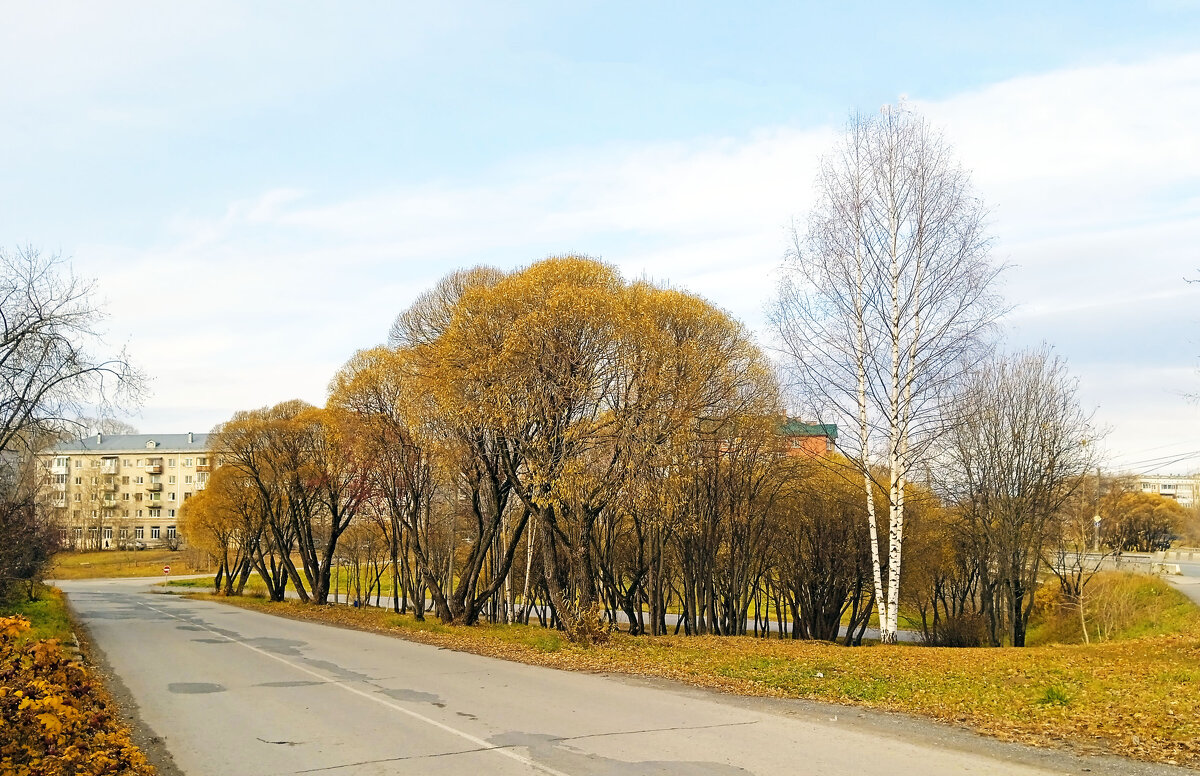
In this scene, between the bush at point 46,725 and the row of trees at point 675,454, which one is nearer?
the bush at point 46,725

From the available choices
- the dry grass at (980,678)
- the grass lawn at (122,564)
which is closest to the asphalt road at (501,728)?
the dry grass at (980,678)

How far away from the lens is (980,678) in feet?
42.4

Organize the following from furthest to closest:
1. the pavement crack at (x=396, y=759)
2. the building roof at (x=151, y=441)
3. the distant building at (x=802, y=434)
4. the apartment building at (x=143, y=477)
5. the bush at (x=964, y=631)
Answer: the building roof at (x=151, y=441)
the apartment building at (x=143, y=477)
the bush at (x=964, y=631)
the distant building at (x=802, y=434)
the pavement crack at (x=396, y=759)

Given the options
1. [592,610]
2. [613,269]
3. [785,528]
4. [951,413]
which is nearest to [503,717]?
[592,610]

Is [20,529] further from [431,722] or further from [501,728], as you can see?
[501,728]

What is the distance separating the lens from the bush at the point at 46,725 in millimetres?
6137

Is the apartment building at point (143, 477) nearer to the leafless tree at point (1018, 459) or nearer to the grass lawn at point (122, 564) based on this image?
the grass lawn at point (122, 564)

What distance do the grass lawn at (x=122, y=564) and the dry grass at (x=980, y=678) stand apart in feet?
245

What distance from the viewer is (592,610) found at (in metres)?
19.1

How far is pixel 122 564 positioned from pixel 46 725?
316 feet

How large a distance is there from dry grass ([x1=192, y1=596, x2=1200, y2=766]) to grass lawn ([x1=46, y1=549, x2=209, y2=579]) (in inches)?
2939

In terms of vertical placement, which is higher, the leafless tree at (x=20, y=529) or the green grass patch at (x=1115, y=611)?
the leafless tree at (x=20, y=529)

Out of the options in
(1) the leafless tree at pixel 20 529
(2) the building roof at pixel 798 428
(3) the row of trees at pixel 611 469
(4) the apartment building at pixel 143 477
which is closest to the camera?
(3) the row of trees at pixel 611 469

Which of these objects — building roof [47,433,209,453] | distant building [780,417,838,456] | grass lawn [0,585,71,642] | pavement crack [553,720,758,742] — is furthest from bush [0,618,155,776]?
building roof [47,433,209,453]
